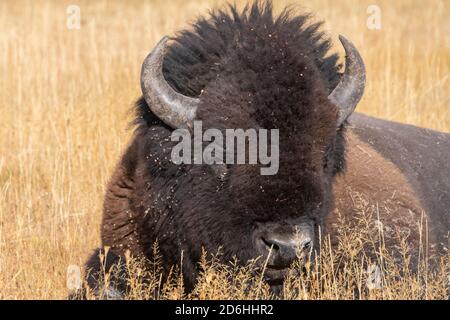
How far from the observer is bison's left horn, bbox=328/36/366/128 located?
587cm

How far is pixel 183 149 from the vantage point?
559cm

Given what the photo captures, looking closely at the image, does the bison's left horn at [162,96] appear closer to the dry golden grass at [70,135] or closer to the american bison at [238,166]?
the american bison at [238,166]

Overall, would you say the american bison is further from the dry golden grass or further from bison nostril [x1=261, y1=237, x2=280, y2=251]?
the dry golden grass

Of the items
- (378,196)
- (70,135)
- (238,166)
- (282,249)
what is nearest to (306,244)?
(282,249)

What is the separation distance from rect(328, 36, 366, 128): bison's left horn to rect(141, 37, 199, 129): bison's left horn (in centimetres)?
100

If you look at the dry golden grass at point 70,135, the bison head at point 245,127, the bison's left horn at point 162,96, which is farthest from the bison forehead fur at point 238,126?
the dry golden grass at point 70,135

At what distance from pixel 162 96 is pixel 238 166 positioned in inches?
28.9

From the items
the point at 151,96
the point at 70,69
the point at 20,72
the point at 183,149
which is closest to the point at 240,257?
the point at 183,149

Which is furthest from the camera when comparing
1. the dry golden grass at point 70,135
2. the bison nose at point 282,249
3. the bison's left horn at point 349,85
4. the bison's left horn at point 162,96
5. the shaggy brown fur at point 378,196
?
the shaggy brown fur at point 378,196

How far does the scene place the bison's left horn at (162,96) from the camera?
5543 mm

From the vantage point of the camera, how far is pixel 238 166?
529cm

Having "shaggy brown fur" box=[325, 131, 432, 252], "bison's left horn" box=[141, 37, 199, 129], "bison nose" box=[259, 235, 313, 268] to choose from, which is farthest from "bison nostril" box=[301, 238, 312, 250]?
"bison's left horn" box=[141, 37, 199, 129]

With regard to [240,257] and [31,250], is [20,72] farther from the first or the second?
[240,257]

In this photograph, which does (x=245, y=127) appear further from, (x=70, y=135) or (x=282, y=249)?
(x=70, y=135)
